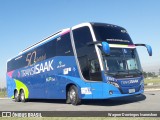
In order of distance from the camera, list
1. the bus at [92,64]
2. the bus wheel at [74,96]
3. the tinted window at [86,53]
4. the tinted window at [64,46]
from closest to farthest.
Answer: the bus at [92,64]
the tinted window at [86,53]
the bus wheel at [74,96]
the tinted window at [64,46]

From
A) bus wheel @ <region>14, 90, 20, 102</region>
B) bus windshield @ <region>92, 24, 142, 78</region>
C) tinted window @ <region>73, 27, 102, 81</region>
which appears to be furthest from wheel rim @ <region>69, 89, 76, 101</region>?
bus wheel @ <region>14, 90, 20, 102</region>

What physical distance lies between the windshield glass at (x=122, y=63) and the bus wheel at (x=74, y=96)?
2.30 metres

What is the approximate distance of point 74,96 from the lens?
15703 millimetres

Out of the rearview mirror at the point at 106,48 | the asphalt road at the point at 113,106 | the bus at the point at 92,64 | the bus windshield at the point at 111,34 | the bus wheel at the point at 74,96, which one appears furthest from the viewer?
the bus wheel at the point at 74,96

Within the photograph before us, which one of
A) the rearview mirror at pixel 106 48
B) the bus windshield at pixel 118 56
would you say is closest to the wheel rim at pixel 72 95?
the bus windshield at pixel 118 56

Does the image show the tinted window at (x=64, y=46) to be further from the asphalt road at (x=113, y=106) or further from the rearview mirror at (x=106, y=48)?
the rearview mirror at (x=106, y=48)

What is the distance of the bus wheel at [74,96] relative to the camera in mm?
15477

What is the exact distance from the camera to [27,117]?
11.3 m

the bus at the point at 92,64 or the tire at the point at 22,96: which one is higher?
the bus at the point at 92,64

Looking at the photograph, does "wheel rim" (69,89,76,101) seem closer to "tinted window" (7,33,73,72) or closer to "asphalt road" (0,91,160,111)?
"asphalt road" (0,91,160,111)

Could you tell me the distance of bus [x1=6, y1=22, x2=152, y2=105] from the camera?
1409 cm

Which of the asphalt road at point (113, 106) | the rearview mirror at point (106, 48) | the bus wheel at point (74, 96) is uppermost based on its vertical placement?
the rearview mirror at point (106, 48)

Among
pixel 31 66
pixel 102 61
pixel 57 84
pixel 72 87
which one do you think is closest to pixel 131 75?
pixel 102 61

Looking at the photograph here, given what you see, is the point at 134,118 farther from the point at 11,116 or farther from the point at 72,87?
the point at 72,87
